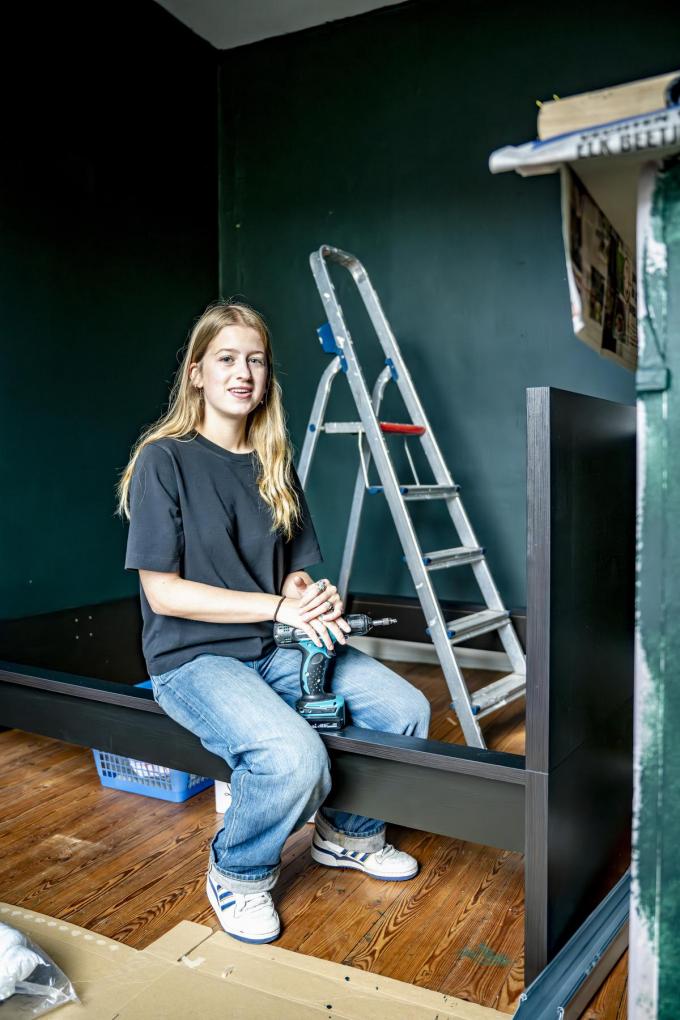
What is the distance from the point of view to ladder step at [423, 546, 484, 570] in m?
2.49

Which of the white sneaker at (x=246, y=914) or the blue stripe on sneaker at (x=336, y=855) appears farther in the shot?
the blue stripe on sneaker at (x=336, y=855)

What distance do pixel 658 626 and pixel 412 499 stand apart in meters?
1.85

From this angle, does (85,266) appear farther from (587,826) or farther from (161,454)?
(587,826)

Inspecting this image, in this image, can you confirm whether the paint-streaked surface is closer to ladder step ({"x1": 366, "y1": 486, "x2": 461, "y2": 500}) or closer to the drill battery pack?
the drill battery pack

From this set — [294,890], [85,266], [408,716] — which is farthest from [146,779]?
[85,266]

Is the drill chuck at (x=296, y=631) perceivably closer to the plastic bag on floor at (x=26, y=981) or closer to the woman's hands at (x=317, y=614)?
the woman's hands at (x=317, y=614)

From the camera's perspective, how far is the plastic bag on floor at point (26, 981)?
1.24 metres

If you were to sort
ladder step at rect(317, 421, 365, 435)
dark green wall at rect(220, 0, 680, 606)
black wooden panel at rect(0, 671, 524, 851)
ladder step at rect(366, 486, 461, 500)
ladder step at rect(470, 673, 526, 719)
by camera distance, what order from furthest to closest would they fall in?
dark green wall at rect(220, 0, 680, 606) < ladder step at rect(317, 421, 365, 435) < ladder step at rect(366, 486, 461, 500) < ladder step at rect(470, 673, 526, 719) < black wooden panel at rect(0, 671, 524, 851)

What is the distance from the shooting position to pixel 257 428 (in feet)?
6.17

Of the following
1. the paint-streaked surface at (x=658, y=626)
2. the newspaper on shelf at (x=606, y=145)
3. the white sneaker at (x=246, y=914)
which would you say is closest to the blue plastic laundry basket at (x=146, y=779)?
the white sneaker at (x=246, y=914)

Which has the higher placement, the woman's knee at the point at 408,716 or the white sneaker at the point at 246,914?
the woman's knee at the point at 408,716

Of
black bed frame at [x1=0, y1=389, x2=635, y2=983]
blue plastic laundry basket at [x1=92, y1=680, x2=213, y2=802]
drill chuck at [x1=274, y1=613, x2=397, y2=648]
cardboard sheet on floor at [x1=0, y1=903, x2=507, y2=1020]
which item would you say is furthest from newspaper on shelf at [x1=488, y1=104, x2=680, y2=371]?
blue plastic laundry basket at [x1=92, y1=680, x2=213, y2=802]

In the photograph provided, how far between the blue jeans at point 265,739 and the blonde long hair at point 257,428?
355mm

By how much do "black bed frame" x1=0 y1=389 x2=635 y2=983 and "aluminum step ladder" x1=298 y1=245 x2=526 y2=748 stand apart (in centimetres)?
73
